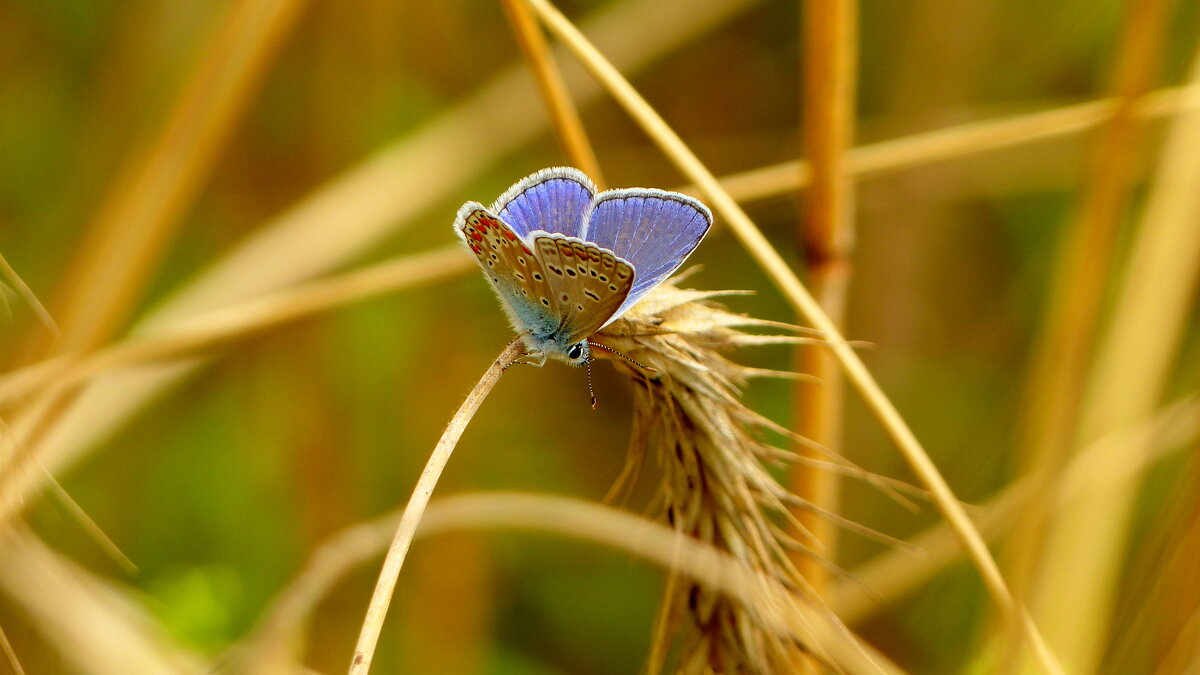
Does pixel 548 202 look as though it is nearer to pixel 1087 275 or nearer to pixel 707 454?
pixel 707 454

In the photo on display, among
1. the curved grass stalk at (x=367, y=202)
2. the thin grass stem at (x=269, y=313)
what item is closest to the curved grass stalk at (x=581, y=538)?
the thin grass stem at (x=269, y=313)

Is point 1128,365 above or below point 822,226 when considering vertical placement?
below

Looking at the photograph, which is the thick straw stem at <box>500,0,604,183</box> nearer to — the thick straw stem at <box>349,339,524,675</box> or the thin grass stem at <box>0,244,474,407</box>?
the thin grass stem at <box>0,244,474,407</box>

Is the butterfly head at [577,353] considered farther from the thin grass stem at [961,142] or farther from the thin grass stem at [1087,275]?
the thin grass stem at [1087,275]

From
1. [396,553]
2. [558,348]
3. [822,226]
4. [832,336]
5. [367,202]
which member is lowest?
[396,553]

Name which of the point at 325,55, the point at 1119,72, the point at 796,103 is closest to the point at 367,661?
the point at 1119,72

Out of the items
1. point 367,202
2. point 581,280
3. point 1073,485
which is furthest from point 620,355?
point 367,202
